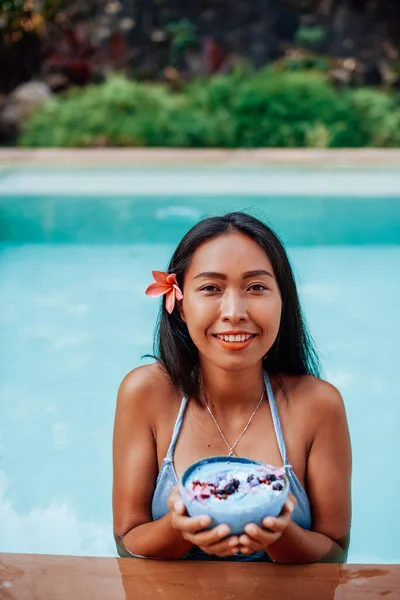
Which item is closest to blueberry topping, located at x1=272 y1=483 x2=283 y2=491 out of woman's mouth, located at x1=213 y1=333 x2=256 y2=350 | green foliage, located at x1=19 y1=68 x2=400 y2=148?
woman's mouth, located at x1=213 y1=333 x2=256 y2=350

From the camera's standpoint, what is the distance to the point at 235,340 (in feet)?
5.39

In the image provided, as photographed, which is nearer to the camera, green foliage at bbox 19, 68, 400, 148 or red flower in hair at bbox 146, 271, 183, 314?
Answer: red flower in hair at bbox 146, 271, 183, 314

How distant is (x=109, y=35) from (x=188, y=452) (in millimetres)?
10505

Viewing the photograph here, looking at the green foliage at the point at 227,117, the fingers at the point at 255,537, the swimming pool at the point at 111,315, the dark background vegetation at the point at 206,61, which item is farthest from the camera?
the dark background vegetation at the point at 206,61

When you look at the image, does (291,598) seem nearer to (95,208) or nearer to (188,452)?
(188,452)

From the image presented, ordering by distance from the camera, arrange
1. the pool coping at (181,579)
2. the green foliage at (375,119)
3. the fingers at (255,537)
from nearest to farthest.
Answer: the fingers at (255,537)
the pool coping at (181,579)
the green foliage at (375,119)

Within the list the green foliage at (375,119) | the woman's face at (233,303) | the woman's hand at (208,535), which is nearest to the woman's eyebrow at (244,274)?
the woman's face at (233,303)

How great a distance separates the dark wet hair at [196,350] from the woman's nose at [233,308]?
0.15 meters

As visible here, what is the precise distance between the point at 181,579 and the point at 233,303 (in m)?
0.54

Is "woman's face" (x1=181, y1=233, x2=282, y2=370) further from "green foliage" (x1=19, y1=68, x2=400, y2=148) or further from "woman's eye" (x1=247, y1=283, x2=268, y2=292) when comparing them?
"green foliage" (x1=19, y1=68, x2=400, y2=148)

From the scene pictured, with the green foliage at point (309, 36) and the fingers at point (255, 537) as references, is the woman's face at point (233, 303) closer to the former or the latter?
the fingers at point (255, 537)

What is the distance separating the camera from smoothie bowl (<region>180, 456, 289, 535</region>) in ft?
4.46

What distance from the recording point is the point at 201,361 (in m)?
1.92

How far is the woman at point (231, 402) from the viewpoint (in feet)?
5.48
